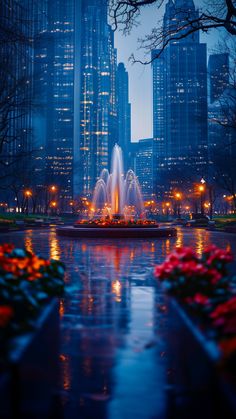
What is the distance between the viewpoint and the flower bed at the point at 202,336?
3.07 meters

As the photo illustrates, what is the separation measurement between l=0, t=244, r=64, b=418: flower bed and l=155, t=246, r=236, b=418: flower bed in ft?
4.43

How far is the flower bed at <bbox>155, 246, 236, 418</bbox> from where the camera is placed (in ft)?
10.1

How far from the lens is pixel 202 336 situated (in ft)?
12.2

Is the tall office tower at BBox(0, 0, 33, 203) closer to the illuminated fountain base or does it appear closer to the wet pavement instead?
the illuminated fountain base

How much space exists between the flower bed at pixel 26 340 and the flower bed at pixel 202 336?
135 centimetres

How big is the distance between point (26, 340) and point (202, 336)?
1546mm

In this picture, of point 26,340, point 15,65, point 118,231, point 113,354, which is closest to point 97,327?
point 113,354

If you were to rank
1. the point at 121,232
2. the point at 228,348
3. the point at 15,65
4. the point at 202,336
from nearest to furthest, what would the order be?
the point at 228,348 → the point at 202,336 → the point at 121,232 → the point at 15,65

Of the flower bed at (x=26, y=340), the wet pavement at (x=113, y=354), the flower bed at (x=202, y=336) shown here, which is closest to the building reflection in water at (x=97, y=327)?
the wet pavement at (x=113, y=354)

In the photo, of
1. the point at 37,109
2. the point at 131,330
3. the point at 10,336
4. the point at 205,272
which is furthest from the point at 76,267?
the point at 37,109

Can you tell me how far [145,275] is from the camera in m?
11.7

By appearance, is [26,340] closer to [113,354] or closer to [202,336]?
[202,336]

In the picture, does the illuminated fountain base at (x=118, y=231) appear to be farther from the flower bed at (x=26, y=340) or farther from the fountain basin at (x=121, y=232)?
the flower bed at (x=26, y=340)

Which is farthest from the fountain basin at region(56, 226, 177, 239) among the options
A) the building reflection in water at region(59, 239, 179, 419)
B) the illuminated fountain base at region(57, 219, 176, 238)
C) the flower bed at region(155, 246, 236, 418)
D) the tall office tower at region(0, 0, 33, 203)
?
the flower bed at region(155, 246, 236, 418)
